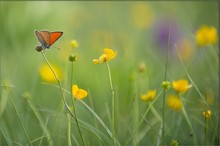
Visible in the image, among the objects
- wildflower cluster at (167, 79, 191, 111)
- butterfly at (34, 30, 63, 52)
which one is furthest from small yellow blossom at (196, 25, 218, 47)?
butterfly at (34, 30, 63, 52)

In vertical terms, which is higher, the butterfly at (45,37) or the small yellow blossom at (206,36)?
the butterfly at (45,37)

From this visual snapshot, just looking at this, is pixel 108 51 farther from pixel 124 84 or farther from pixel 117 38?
pixel 117 38

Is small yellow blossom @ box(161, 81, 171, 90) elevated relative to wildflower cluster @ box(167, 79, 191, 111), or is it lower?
elevated

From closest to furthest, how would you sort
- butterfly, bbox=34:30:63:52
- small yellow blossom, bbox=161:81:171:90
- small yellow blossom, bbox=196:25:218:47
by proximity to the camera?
butterfly, bbox=34:30:63:52, small yellow blossom, bbox=161:81:171:90, small yellow blossom, bbox=196:25:218:47

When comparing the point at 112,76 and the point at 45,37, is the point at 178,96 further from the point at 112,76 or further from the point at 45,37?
the point at 112,76

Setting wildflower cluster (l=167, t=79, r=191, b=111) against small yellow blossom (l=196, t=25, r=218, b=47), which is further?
small yellow blossom (l=196, t=25, r=218, b=47)

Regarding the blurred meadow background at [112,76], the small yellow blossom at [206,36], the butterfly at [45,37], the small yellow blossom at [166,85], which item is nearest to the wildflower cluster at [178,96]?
the blurred meadow background at [112,76]

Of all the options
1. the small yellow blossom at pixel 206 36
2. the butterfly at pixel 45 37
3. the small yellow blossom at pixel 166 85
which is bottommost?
the small yellow blossom at pixel 166 85

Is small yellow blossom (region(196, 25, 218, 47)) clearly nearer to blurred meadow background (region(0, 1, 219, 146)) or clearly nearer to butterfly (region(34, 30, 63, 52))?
blurred meadow background (region(0, 1, 219, 146))

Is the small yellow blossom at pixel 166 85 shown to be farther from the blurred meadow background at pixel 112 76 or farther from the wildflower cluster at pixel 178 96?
the wildflower cluster at pixel 178 96
